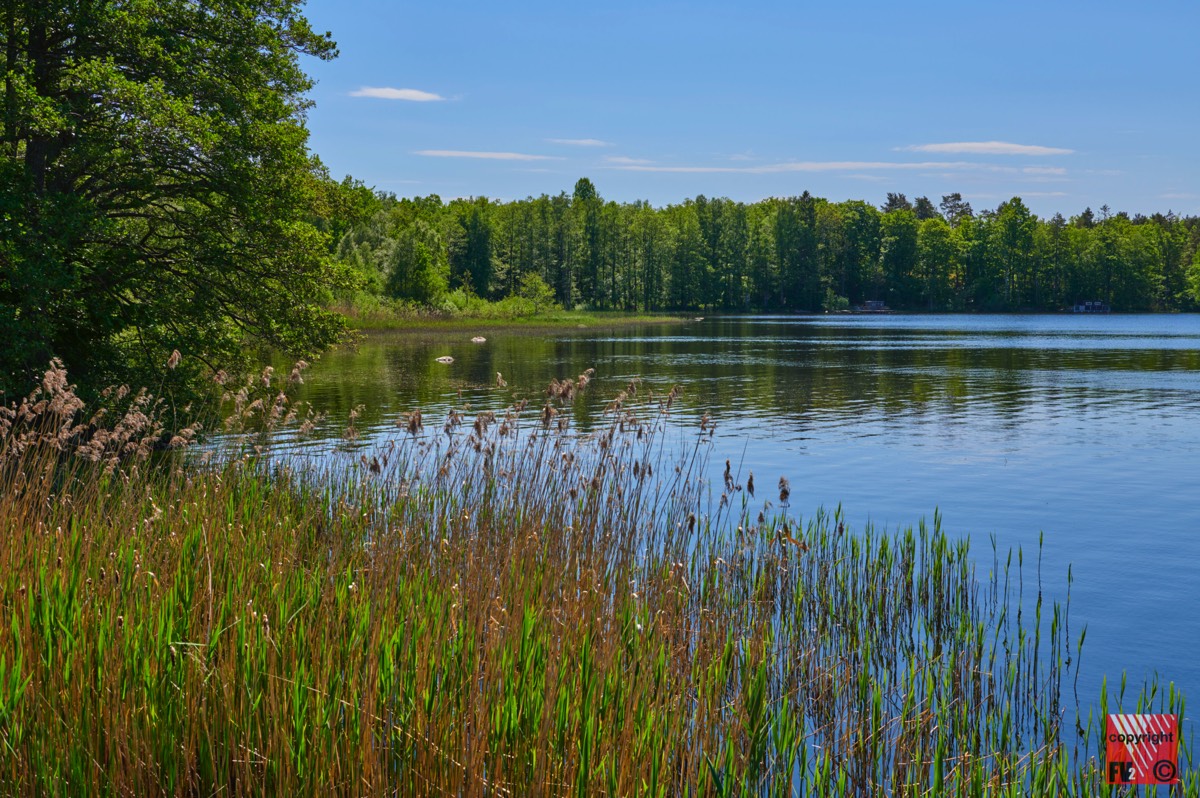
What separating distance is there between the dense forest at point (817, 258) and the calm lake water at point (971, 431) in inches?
2860

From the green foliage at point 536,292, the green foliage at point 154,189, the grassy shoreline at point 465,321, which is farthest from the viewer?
the green foliage at point 536,292

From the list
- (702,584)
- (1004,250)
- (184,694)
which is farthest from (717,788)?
(1004,250)

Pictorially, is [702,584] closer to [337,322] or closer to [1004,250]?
[337,322]

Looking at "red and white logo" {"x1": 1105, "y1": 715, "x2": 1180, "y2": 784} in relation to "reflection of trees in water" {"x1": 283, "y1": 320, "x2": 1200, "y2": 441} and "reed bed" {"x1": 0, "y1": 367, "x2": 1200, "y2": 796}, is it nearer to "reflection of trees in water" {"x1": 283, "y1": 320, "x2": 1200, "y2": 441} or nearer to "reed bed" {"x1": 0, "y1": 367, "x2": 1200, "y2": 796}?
"reed bed" {"x1": 0, "y1": 367, "x2": 1200, "y2": 796}

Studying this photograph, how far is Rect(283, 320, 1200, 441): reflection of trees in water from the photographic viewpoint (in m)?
33.5

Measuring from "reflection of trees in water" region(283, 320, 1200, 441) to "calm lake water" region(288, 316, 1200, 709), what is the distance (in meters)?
0.17

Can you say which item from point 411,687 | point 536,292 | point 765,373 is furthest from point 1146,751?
point 536,292

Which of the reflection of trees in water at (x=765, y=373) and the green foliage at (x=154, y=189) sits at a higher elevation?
the green foliage at (x=154, y=189)

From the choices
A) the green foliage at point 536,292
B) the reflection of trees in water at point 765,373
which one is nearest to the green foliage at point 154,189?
the reflection of trees in water at point 765,373

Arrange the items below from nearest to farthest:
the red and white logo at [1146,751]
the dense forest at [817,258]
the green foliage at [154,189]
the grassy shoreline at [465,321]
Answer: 1. the red and white logo at [1146,751]
2. the green foliage at [154,189]
3. the grassy shoreline at [465,321]
4. the dense forest at [817,258]

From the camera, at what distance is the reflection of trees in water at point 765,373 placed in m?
33.5

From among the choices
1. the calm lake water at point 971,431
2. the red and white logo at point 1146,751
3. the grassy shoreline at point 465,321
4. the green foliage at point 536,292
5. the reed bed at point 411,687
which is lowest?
the calm lake water at point 971,431

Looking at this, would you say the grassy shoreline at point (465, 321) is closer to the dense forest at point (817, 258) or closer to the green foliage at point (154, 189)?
the dense forest at point (817, 258)

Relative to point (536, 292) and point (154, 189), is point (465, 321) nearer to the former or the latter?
point (536, 292)
